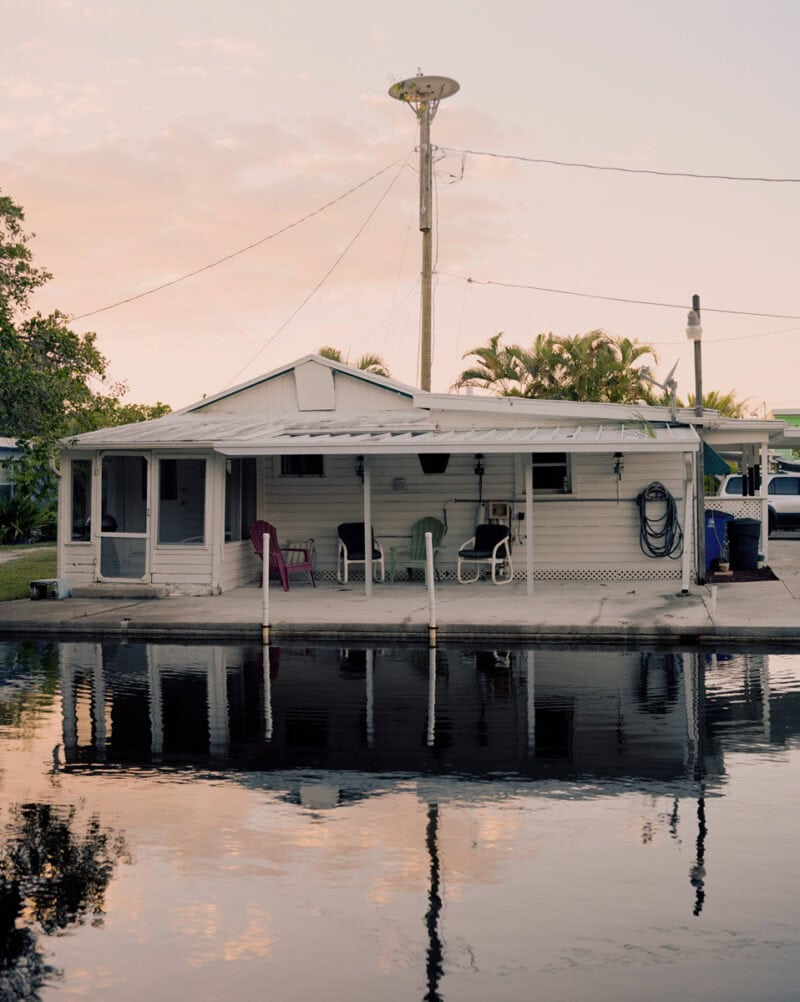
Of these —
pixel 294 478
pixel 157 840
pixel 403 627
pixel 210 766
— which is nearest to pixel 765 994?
pixel 157 840

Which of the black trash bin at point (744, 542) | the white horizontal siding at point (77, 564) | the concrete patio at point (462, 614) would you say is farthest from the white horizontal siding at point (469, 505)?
the white horizontal siding at point (77, 564)

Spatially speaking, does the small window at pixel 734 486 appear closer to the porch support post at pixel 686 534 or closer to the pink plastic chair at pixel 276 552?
the porch support post at pixel 686 534

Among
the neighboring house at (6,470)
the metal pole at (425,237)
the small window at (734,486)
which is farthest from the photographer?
the neighboring house at (6,470)

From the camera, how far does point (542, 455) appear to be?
68.3ft

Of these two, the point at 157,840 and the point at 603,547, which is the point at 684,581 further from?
the point at 157,840

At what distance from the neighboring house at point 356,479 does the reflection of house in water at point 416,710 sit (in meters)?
5.24

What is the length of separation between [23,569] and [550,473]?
11928 mm

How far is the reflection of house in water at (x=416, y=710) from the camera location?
7980 mm

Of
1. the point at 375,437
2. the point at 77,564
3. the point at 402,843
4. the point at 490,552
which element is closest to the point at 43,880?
the point at 402,843

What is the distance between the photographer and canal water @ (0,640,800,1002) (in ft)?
14.6

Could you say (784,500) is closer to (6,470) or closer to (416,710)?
(6,470)

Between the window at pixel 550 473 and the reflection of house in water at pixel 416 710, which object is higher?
the window at pixel 550 473

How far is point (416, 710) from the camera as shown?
9.87 metres

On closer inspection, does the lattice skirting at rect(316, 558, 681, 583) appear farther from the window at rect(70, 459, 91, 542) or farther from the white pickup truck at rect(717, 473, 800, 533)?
the white pickup truck at rect(717, 473, 800, 533)
